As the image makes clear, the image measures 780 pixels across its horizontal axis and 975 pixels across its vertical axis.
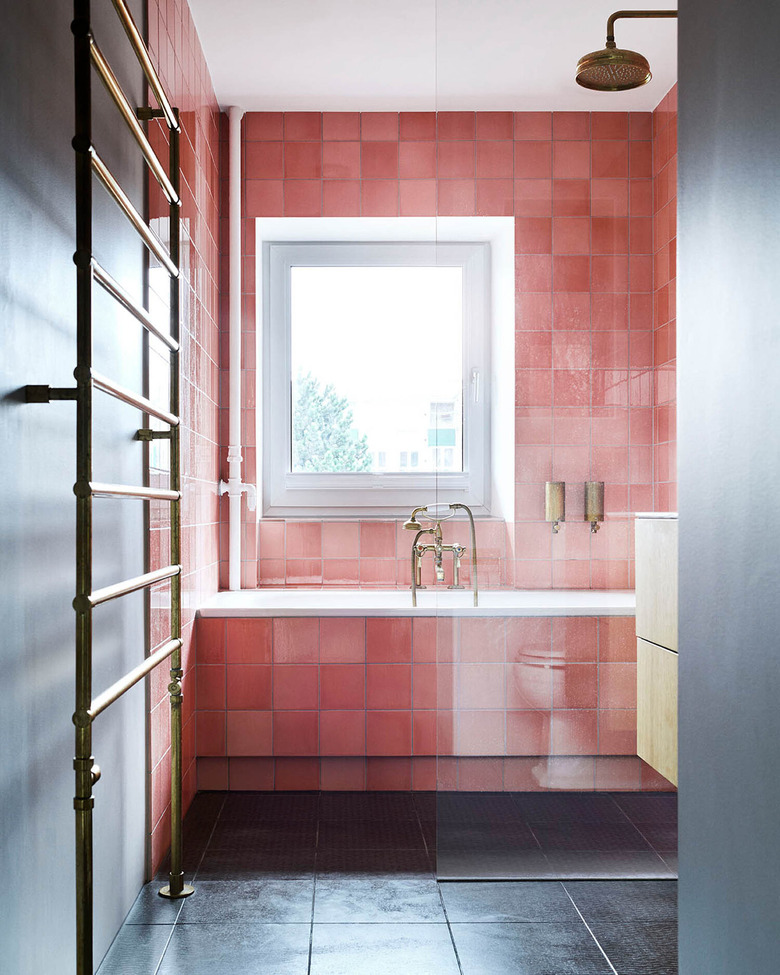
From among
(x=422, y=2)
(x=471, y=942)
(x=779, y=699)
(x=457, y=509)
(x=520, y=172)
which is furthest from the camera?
(x=422, y=2)

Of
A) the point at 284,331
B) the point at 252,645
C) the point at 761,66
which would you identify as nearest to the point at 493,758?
the point at 252,645

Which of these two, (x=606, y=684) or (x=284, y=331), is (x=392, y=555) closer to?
(x=284, y=331)

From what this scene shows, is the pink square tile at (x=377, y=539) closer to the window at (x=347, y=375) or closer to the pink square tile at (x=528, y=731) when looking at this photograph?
the window at (x=347, y=375)

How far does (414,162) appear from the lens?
3432 mm

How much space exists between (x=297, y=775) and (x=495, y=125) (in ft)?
6.60

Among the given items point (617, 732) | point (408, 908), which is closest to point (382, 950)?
point (408, 908)

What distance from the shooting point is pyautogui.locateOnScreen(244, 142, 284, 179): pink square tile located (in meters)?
3.44

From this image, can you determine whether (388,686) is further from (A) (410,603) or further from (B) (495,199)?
(B) (495,199)

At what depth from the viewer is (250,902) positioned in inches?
82.0

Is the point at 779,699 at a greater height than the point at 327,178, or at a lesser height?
lesser

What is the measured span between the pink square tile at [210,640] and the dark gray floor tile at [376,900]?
2.81 feet

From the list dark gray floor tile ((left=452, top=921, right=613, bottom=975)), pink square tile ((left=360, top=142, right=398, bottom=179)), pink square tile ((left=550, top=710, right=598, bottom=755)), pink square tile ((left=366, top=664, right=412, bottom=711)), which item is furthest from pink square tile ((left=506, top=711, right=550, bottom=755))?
pink square tile ((left=360, top=142, right=398, bottom=179))

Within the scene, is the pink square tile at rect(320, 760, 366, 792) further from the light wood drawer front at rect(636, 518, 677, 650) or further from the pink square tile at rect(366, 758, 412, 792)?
the light wood drawer front at rect(636, 518, 677, 650)

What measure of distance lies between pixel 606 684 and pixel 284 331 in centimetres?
215
